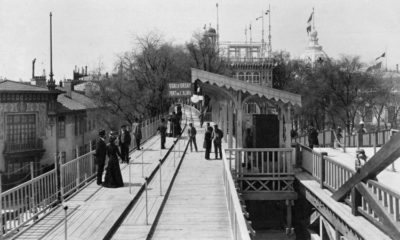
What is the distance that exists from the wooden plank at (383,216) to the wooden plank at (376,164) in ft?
1.07

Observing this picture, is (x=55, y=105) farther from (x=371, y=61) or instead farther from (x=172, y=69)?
(x=371, y=61)

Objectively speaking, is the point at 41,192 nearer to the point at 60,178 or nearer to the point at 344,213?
the point at 60,178

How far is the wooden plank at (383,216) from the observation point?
7.75 meters

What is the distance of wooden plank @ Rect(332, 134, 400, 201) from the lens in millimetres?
6660

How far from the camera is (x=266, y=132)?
15914 mm

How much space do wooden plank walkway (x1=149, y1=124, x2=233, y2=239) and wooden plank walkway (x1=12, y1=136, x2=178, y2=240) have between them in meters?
1.07

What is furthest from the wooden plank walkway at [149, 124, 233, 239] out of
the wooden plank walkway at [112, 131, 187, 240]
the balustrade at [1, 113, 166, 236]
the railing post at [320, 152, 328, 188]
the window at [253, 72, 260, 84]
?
the window at [253, 72, 260, 84]

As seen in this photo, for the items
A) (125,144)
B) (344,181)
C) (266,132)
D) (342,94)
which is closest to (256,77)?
(342,94)

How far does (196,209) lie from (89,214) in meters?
2.54

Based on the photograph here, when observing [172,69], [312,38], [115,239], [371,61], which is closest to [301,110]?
[371,61]

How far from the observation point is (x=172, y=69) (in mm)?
52094

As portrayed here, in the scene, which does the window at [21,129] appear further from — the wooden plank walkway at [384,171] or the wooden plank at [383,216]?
the wooden plank at [383,216]

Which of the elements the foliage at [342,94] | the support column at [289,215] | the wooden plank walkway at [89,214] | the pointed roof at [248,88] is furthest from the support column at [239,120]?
the foliage at [342,94]

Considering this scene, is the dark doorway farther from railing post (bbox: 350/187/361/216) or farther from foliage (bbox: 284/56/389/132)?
foliage (bbox: 284/56/389/132)
